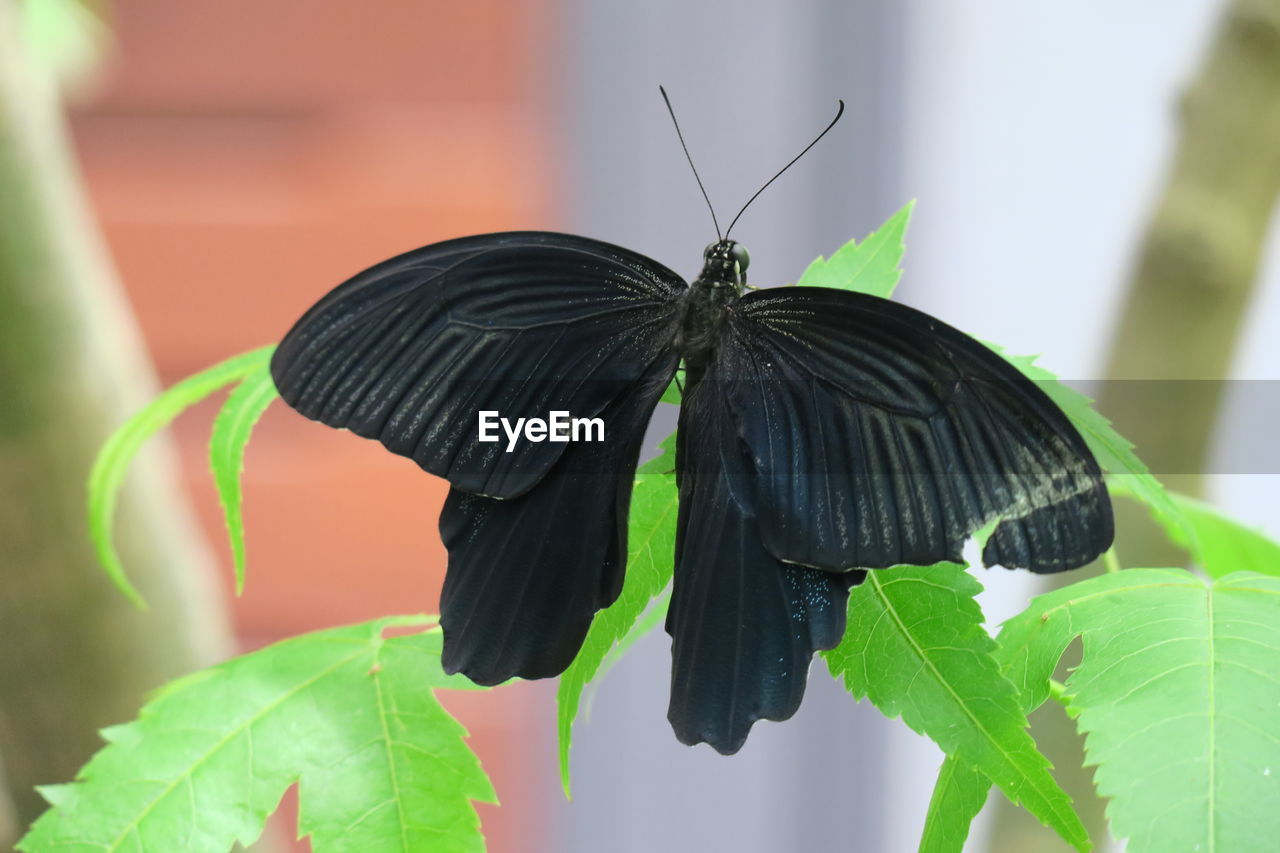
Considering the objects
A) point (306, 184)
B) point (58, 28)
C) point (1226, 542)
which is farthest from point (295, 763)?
point (306, 184)

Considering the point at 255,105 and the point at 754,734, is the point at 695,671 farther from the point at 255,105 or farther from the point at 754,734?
the point at 255,105

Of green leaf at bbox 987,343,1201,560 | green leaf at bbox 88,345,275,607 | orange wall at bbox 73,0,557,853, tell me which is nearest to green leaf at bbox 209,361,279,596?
green leaf at bbox 88,345,275,607

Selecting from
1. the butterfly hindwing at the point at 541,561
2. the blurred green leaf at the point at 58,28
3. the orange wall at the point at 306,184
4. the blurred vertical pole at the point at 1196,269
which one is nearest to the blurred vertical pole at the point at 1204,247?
the blurred vertical pole at the point at 1196,269

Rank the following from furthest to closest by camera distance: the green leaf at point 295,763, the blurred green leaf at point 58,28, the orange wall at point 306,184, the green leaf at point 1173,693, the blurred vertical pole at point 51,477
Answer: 1. the orange wall at point 306,184
2. the blurred green leaf at point 58,28
3. the blurred vertical pole at point 51,477
4. the green leaf at point 295,763
5. the green leaf at point 1173,693

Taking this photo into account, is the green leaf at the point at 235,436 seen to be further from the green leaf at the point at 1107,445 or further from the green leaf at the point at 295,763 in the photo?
the green leaf at the point at 1107,445

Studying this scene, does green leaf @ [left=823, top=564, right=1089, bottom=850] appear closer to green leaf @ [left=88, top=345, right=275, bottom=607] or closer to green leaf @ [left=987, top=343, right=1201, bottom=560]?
green leaf @ [left=987, top=343, right=1201, bottom=560]

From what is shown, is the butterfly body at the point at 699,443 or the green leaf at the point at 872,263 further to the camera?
the green leaf at the point at 872,263

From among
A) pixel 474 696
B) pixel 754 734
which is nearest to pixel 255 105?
pixel 474 696
